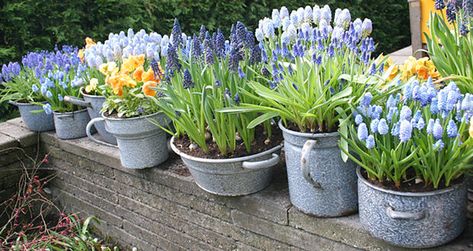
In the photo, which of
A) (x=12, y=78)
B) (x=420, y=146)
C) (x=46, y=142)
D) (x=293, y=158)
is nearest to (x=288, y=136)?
(x=293, y=158)

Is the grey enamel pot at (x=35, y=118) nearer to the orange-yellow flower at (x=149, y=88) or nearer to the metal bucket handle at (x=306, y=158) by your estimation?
the orange-yellow flower at (x=149, y=88)

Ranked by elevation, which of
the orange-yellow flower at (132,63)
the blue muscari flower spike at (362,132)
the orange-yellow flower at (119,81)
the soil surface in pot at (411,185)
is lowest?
the soil surface in pot at (411,185)

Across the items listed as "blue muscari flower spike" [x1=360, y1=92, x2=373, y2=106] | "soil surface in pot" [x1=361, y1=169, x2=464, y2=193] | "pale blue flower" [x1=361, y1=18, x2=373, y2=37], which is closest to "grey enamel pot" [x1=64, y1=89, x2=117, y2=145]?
"pale blue flower" [x1=361, y1=18, x2=373, y2=37]

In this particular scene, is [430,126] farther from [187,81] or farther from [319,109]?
[187,81]

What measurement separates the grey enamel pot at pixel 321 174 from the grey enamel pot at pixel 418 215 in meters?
0.17

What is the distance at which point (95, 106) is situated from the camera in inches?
105

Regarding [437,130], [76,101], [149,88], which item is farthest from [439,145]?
[76,101]

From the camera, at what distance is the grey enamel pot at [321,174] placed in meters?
1.66

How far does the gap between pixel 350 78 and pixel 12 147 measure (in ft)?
7.14

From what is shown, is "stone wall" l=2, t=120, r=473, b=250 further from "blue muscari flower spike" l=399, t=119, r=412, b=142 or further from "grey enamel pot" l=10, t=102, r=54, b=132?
"blue muscari flower spike" l=399, t=119, r=412, b=142

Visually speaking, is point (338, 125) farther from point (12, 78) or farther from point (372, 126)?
point (12, 78)

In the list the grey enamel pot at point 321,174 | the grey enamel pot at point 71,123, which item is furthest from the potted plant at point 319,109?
the grey enamel pot at point 71,123

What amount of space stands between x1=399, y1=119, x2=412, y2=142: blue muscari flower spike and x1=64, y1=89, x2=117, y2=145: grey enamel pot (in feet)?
5.41

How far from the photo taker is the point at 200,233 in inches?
90.3
